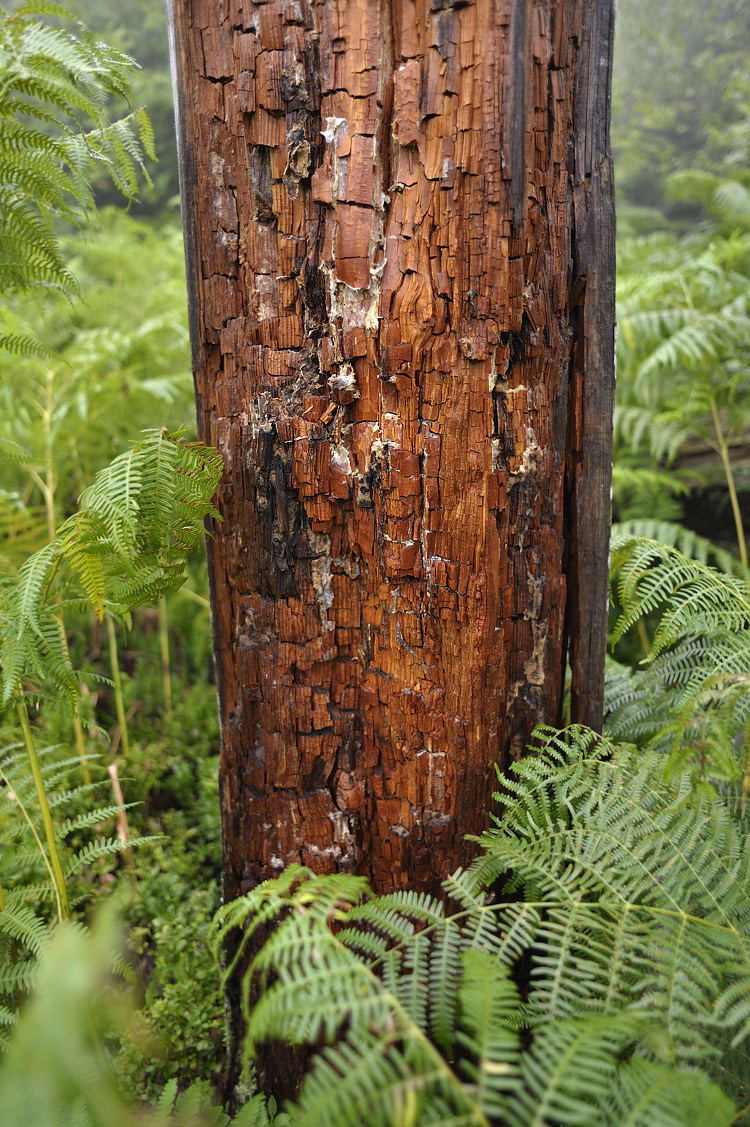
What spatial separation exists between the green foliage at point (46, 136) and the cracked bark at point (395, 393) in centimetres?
22

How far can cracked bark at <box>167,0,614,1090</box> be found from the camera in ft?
3.84

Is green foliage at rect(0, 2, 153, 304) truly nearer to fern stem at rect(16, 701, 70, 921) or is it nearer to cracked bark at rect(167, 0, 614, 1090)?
cracked bark at rect(167, 0, 614, 1090)

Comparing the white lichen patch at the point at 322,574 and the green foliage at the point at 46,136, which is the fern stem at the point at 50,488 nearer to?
the green foliage at the point at 46,136

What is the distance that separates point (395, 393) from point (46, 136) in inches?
37.5

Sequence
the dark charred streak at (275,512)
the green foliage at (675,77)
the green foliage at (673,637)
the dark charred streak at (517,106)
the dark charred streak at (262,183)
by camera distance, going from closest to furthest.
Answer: the dark charred streak at (517,106) < the dark charred streak at (262,183) < the dark charred streak at (275,512) < the green foliage at (673,637) < the green foliage at (675,77)

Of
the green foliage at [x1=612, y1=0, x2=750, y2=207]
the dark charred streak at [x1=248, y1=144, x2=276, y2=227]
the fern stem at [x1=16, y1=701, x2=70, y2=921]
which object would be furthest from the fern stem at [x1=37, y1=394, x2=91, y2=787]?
the green foliage at [x1=612, y1=0, x2=750, y2=207]

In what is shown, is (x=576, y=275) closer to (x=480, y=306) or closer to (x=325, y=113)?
(x=480, y=306)

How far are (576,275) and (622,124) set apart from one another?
862cm

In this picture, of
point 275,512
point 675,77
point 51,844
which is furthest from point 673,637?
point 675,77

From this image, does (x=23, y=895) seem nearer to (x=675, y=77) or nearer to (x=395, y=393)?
(x=395, y=393)

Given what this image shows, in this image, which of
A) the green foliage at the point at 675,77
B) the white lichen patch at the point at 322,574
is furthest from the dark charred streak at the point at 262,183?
the green foliage at the point at 675,77

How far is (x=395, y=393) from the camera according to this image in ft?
4.17

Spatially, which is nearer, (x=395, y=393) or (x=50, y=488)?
(x=395, y=393)

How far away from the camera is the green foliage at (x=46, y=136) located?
1.27 meters
